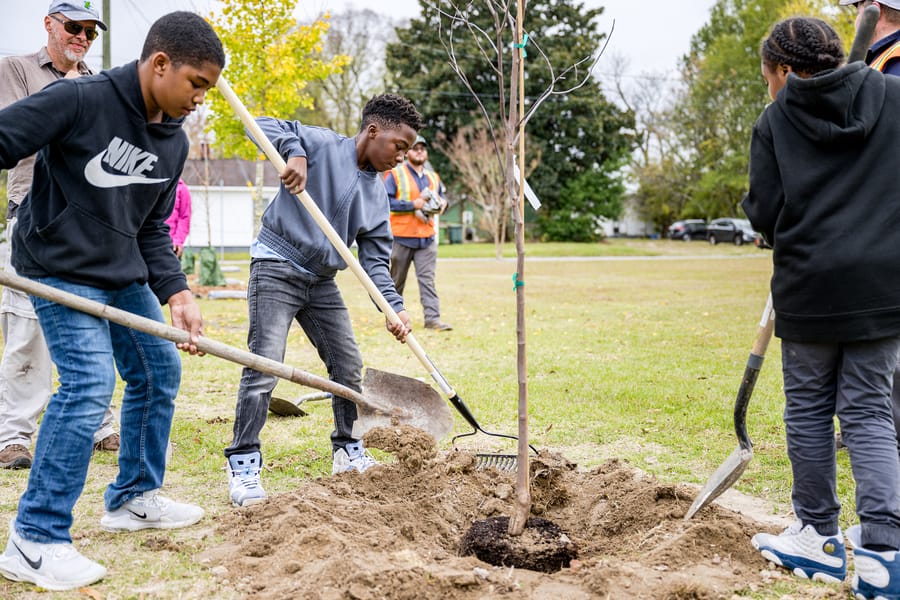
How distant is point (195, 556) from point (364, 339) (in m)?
6.10

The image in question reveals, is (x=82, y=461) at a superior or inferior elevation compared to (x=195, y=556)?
superior

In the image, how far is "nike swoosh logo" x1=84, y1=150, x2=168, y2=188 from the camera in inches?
113

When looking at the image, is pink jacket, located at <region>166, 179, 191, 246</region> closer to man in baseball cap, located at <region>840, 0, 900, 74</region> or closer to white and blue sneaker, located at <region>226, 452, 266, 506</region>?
white and blue sneaker, located at <region>226, 452, 266, 506</region>

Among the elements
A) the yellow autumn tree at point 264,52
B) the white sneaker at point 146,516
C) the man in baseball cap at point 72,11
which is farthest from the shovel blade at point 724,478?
the yellow autumn tree at point 264,52

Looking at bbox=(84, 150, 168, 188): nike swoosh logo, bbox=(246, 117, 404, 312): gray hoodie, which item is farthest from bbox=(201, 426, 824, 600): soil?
bbox=(84, 150, 168, 188): nike swoosh logo

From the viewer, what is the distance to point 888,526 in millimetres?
2811

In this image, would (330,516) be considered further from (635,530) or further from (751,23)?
(751,23)

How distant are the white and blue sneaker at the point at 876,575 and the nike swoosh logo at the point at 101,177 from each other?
2978 millimetres

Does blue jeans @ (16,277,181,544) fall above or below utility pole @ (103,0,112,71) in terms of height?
below

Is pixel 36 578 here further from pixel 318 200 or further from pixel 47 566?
pixel 318 200

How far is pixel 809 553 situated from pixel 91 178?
300cm

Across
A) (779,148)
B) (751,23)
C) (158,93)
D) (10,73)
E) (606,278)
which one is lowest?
(606,278)

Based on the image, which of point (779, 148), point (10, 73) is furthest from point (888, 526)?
point (10, 73)

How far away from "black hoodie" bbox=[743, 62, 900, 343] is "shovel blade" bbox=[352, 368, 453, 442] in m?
2.01
